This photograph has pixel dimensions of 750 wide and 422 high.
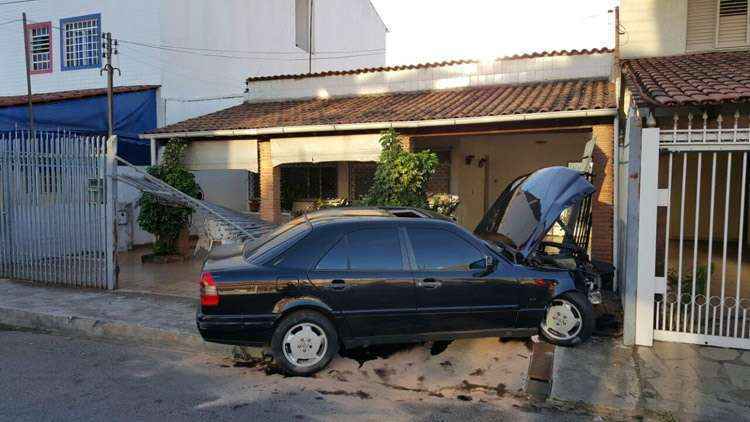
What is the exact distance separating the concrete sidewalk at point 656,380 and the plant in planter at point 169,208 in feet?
26.6

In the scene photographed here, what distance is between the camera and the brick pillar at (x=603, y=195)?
8.66 m

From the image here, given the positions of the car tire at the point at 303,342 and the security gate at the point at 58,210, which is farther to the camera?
the security gate at the point at 58,210

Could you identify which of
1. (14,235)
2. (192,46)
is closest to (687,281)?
(14,235)

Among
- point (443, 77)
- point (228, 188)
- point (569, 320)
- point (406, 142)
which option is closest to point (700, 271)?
point (569, 320)

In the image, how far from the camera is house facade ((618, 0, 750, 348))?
17.8 ft

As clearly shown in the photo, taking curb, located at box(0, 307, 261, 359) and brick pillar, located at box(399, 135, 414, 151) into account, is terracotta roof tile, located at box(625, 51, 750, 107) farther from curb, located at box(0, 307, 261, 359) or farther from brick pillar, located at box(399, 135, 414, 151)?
curb, located at box(0, 307, 261, 359)

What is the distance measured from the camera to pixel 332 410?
13.8ft

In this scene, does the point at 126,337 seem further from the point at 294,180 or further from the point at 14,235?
the point at 294,180

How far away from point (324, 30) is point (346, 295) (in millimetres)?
20021

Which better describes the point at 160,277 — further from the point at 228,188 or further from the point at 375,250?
the point at 228,188

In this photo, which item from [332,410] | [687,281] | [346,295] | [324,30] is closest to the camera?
[332,410]

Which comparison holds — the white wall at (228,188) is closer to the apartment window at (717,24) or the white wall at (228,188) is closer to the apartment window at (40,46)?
the apartment window at (40,46)

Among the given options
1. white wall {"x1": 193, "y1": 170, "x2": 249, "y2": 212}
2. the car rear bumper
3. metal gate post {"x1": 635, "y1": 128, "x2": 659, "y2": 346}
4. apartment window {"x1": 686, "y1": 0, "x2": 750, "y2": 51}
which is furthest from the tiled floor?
apartment window {"x1": 686, "y1": 0, "x2": 750, "y2": 51}

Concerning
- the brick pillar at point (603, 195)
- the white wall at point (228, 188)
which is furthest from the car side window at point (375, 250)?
the white wall at point (228, 188)
